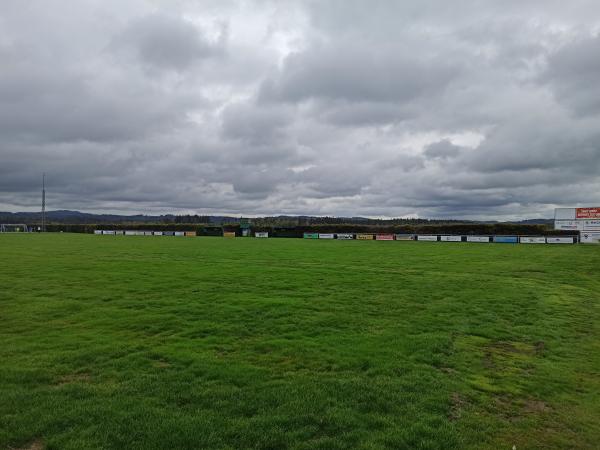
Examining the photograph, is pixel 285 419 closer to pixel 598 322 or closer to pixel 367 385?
pixel 367 385

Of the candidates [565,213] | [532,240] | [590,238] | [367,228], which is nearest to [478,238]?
[532,240]

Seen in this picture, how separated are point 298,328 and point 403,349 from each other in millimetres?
2838

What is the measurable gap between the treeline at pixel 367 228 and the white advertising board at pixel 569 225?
1747mm

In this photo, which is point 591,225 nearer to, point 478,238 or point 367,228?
point 478,238

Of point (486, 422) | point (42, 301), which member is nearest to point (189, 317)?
point (42, 301)

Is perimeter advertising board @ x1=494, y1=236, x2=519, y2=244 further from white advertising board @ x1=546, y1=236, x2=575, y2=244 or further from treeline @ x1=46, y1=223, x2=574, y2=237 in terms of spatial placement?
treeline @ x1=46, y1=223, x2=574, y2=237

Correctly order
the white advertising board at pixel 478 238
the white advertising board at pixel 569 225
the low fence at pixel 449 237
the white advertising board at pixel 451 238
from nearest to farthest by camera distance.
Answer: the low fence at pixel 449 237 → the white advertising board at pixel 569 225 → the white advertising board at pixel 478 238 → the white advertising board at pixel 451 238

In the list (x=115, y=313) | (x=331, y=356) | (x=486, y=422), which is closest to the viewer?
(x=486, y=422)

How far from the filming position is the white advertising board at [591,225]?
59594 millimetres

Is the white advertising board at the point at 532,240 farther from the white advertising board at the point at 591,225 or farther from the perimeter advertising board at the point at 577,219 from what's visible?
the white advertising board at the point at 591,225

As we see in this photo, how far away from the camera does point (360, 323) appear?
11.4 m

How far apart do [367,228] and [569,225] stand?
118 ft

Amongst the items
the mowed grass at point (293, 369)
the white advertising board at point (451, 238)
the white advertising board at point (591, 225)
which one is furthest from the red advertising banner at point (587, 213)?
the mowed grass at point (293, 369)

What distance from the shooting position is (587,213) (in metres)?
61.1
